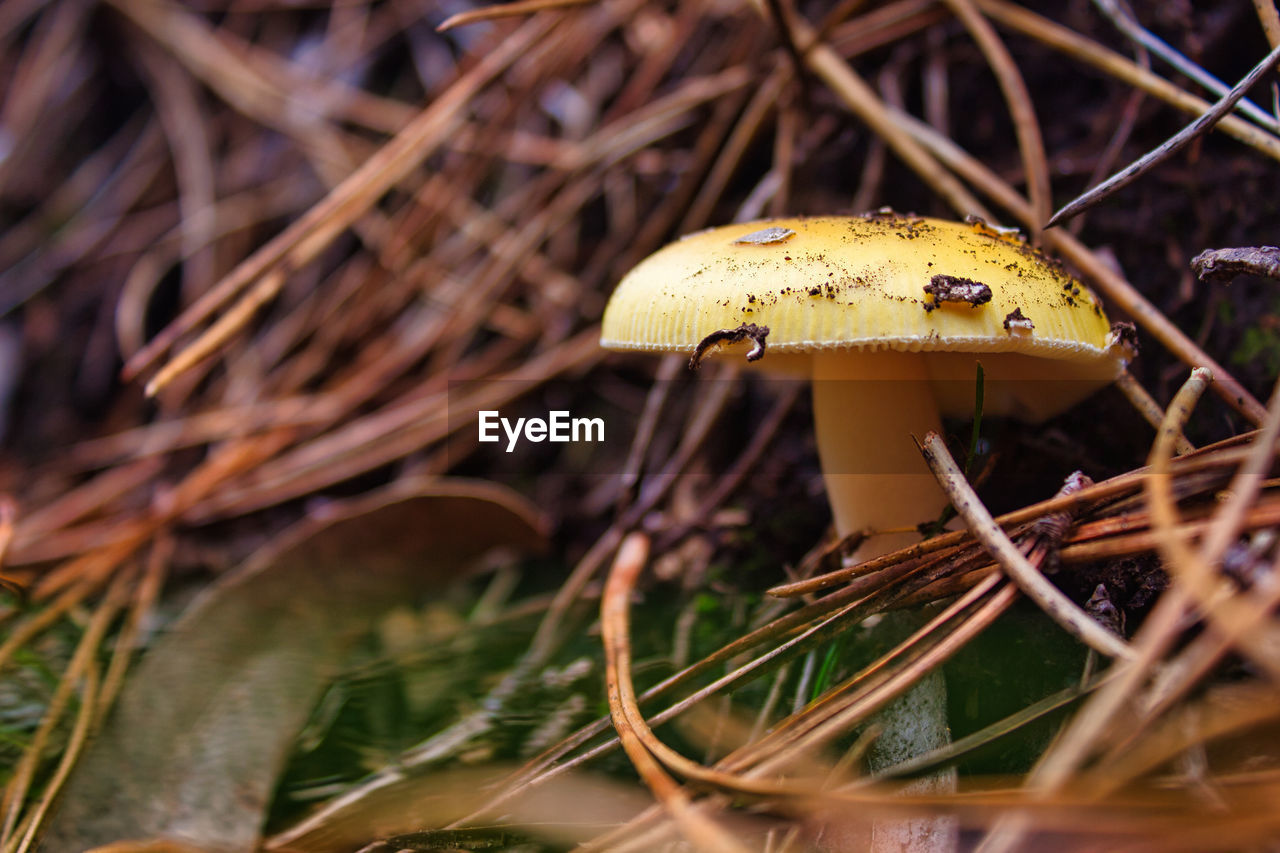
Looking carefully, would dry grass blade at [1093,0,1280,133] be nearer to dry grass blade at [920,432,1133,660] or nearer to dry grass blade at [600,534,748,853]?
dry grass blade at [920,432,1133,660]

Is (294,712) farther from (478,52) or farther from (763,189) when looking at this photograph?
(478,52)

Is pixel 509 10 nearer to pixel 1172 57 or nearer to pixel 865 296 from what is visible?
pixel 865 296

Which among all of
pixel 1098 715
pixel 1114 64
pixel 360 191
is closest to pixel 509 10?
pixel 360 191

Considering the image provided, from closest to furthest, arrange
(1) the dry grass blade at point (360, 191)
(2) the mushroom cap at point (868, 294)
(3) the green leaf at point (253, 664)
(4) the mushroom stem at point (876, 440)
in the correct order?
(2) the mushroom cap at point (868, 294) → (3) the green leaf at point (253, 664) → (4) the mushroom stem at point (876, 440) → (1) the dry grass blade at point (360, 191)

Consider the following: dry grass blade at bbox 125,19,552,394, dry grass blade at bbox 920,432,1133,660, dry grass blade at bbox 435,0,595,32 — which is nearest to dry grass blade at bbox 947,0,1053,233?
dry grass blade at bbox 920,432,1133,660

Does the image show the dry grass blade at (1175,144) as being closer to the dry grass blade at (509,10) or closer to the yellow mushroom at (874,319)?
the yellow mushroom at (874,319)

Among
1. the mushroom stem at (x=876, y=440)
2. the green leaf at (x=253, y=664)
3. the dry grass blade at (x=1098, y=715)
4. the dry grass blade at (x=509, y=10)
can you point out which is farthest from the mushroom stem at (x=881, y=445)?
the dry grass blade at (x=509, y=10)
